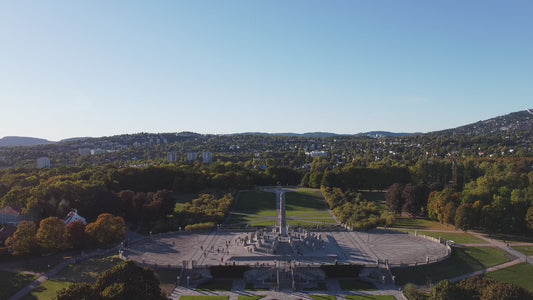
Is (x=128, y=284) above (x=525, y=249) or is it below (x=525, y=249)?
above

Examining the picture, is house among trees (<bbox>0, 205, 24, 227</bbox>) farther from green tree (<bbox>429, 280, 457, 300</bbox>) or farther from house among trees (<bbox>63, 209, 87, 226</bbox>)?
green tree (<bbox>429, 280, 457, 300</bbox>)

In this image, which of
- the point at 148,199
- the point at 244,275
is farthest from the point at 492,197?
the point at 148,199

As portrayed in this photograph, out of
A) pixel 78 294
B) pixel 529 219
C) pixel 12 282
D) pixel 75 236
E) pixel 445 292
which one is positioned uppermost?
pixel 529 219

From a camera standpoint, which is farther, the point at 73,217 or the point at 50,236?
the point at 73,217

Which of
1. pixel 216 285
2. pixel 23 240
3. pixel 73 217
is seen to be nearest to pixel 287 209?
pixel 73 217

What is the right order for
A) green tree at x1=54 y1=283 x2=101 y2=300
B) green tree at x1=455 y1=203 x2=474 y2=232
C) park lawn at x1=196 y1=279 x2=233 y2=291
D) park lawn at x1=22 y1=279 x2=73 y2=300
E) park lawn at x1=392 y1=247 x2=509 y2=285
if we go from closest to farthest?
green tree at x1=54 y1=283 x2=101 y2=300, park lawn at x1=22 y1=279 x2=73 y2=300, park lawn at x1=196 y1=279 x2=233 y2=291, park lawn at x1=392 y1=247 x2=509 y2=285, green tree at x1=455 y1=203 x2=474 y2=232

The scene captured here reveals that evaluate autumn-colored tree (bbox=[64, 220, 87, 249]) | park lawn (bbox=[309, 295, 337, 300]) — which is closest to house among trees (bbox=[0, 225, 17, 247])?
autumn-colored tree (bbox=[64, 220, 87, 249])

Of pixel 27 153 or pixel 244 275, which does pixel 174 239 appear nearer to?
pixel 244 275

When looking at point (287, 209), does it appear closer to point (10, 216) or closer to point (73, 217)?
point (73, 217)
